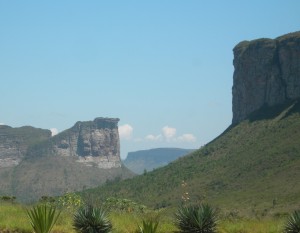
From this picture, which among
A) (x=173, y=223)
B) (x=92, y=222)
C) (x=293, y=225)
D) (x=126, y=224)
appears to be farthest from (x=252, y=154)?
(x=92, y=222)

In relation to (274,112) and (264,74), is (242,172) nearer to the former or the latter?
(274,112)

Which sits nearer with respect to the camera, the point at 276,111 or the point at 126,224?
the point at 126,224

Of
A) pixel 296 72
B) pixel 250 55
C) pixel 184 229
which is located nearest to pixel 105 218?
pixel 184 229

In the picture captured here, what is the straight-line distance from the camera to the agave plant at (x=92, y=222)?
1219 cm

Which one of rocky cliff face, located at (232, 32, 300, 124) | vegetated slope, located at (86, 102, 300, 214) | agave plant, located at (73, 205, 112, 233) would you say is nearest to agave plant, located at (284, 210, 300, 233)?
agave plant, located at (73, 205, 112, 233)

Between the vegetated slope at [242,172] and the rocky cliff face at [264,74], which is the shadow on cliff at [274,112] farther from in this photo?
the rocky cliff face at [264,74]

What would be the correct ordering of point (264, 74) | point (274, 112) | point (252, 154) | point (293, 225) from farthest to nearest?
point (264, 74) → point (274, 112) → point (252, 154) → point (293, 225)

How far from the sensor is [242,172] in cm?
9262

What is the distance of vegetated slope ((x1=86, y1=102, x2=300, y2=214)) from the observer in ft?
229

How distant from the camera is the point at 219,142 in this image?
126m

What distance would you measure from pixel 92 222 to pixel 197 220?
9.25 feet

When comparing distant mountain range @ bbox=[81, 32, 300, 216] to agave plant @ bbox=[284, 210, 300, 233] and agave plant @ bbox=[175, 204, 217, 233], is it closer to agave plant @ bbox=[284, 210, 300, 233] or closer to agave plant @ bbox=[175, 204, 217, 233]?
agave plant @ bbox=[284, 210, 300, 233]

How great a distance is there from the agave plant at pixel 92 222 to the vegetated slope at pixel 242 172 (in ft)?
153

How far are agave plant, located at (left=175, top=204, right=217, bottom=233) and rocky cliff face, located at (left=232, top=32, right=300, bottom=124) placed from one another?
376 ft
